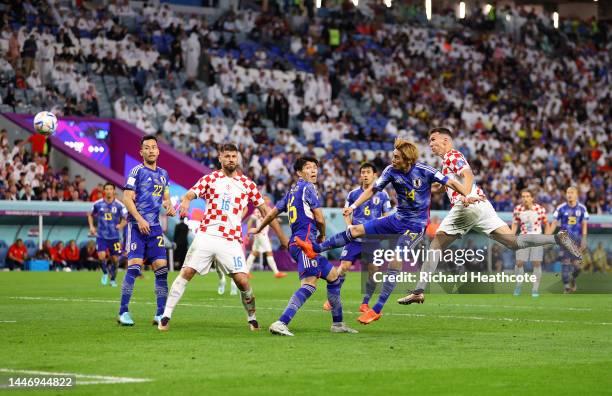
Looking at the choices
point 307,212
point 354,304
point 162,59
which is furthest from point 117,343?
point 162,59

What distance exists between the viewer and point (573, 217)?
2703cm

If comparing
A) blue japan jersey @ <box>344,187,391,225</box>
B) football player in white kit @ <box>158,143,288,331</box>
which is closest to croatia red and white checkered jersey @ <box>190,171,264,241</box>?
football player in white kit @ <box>158,143,288,331</box>

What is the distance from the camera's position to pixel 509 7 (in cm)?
6494

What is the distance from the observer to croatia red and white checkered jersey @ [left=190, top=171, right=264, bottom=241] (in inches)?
572

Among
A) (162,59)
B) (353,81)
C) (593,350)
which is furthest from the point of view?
(353,81)

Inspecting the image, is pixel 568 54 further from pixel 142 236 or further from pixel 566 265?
pixel 142 236

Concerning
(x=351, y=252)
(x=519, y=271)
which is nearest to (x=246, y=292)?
(x=351, y=252)

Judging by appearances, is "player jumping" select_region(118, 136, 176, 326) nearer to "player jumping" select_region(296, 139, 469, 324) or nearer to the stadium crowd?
"player jumping" select_region(296, 139, 469, 324)

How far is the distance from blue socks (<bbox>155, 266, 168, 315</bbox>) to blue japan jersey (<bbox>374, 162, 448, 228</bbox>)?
3215 mm

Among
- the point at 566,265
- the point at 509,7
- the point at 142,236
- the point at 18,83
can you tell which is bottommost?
the point at 566,265

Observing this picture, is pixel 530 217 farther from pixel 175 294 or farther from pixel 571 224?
pixel 175 294

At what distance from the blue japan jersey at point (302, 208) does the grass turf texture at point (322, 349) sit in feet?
4.18

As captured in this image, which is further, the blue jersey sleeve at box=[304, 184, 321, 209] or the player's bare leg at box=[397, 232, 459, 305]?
the player's bare leg at box=[397, 232, 459, 305]

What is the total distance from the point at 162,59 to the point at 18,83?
731cm
